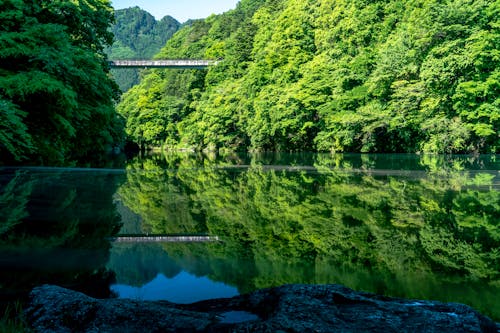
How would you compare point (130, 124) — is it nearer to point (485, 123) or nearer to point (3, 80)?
point (485, 123)

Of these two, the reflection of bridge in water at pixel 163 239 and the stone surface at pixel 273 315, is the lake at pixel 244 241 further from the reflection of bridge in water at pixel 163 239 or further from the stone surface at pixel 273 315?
the stone surface at pixel 273 315

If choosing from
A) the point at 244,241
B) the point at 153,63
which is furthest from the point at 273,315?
the point at 153,63

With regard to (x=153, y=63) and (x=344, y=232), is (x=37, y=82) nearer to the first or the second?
(x=344, y=232)

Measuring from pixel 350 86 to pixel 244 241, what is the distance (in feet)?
123

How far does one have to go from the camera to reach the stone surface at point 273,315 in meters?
2.62

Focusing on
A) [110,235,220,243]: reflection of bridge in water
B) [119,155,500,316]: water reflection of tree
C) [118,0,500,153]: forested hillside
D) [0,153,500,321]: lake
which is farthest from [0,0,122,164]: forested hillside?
[118,0,500,153]: forested hillside

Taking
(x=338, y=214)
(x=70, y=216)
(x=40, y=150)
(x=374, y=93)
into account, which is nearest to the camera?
(x=70, y=216)

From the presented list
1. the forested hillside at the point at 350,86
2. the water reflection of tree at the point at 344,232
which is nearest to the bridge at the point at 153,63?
the forested hillside at the point at 350,86

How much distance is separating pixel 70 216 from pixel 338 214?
14.3 feet

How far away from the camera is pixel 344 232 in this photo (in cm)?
646

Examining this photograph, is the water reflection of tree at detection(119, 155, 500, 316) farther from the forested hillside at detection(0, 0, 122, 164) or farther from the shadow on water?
the forested hillside at detection(0, 0, 122, 164)

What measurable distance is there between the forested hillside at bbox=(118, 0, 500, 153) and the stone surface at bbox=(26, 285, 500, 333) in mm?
28179

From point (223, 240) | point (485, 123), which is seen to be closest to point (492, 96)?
point (485, 123)

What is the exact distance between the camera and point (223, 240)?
5.90m
